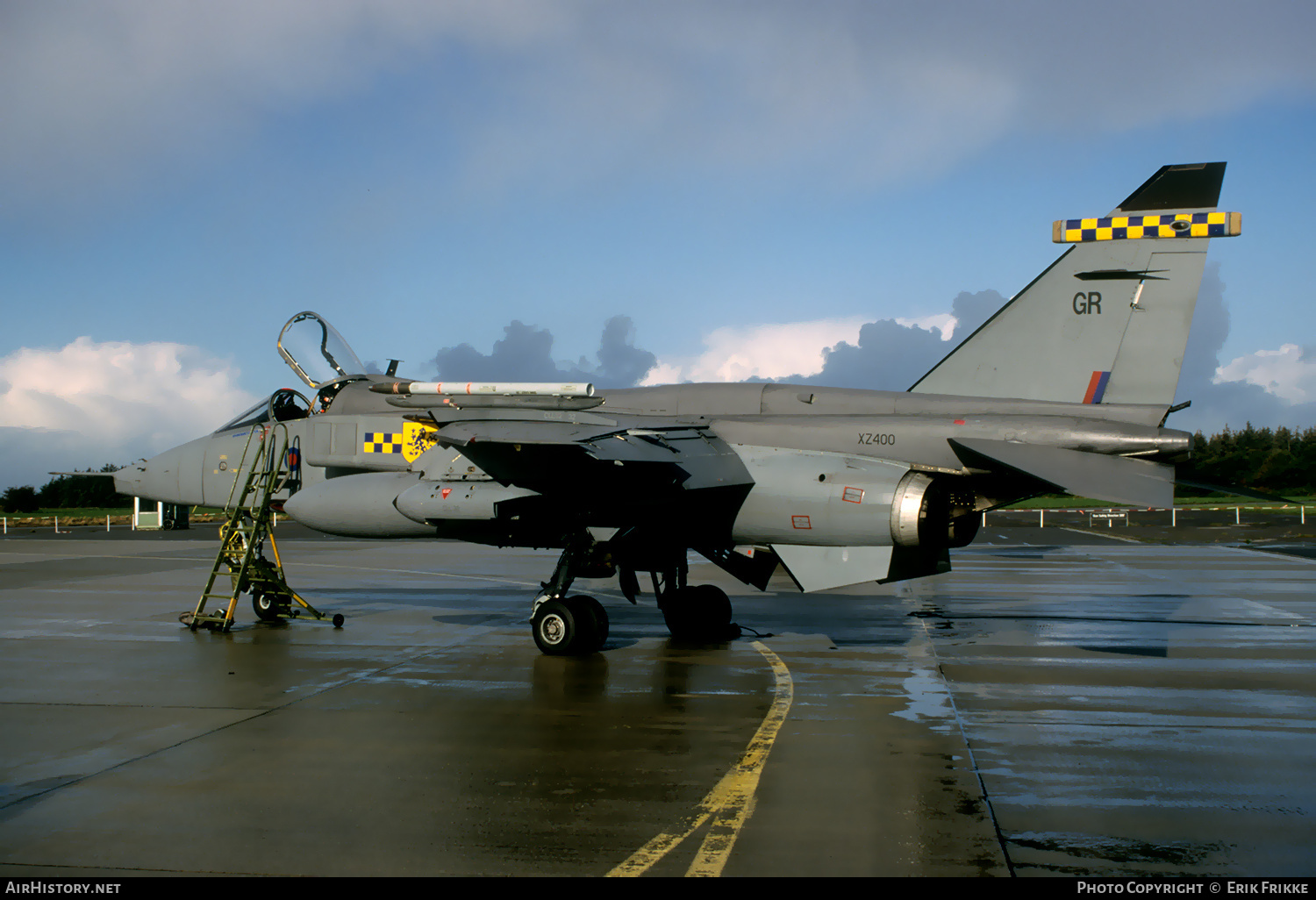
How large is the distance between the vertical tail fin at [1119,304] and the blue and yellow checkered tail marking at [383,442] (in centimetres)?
746

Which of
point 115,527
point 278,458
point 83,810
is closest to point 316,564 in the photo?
point 278,458

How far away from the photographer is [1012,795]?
222 inches

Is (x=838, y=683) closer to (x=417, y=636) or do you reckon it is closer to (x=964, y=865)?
(x=964, y=865)

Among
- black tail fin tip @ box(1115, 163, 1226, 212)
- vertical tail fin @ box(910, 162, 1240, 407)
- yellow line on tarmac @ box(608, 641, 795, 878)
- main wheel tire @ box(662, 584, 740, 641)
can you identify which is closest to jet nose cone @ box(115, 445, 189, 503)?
main wheel tire @ box(662, 584, 740, 641)

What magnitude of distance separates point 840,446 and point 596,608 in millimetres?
3411

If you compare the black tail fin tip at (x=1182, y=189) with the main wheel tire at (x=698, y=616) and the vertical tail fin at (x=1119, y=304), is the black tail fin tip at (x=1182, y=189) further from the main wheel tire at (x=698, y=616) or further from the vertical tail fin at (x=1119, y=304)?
the main wheel tire at (x=698, y=616)

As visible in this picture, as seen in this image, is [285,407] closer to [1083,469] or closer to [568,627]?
[568,627]

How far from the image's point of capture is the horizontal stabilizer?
8672 mm

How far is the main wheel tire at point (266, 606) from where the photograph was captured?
1332 cm

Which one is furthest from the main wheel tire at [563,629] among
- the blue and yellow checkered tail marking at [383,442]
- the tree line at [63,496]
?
the tree line at [63,496]

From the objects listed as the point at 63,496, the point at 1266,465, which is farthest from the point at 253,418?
the point at 1266,465

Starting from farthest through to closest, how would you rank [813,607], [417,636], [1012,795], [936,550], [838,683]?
[813,607] → [417,636] → [936,550] → [838,683] → [1012,795]

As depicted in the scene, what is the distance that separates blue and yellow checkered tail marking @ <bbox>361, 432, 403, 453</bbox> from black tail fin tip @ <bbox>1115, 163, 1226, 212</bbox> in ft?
30.9

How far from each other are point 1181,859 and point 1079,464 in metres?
5.26
